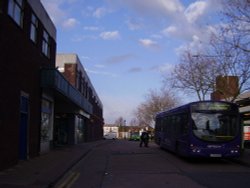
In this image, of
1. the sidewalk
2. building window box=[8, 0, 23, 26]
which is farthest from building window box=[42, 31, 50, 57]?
the sidewalk

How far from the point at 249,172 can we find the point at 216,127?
4.33m

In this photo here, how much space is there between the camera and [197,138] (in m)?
22.8

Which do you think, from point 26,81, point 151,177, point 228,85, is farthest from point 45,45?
point 151,177

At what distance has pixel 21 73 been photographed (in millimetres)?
20453

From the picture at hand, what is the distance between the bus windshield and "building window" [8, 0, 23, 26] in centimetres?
922

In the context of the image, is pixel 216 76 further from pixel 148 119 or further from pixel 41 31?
pixel 148 119

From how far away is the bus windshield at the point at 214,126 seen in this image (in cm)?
2277

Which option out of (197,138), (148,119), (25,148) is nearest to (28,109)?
(25,148)

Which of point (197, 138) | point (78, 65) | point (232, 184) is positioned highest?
point (78, 65)

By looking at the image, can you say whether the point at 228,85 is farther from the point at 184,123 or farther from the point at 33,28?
the point at 33,28

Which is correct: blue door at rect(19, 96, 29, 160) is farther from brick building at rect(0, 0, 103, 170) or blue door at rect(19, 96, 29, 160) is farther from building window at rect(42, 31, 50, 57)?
building window at rect(42, 31, 50, 57)

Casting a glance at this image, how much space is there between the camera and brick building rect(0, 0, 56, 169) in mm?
17458

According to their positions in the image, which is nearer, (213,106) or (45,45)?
(213,106)

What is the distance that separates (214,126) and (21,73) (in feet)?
30.2
